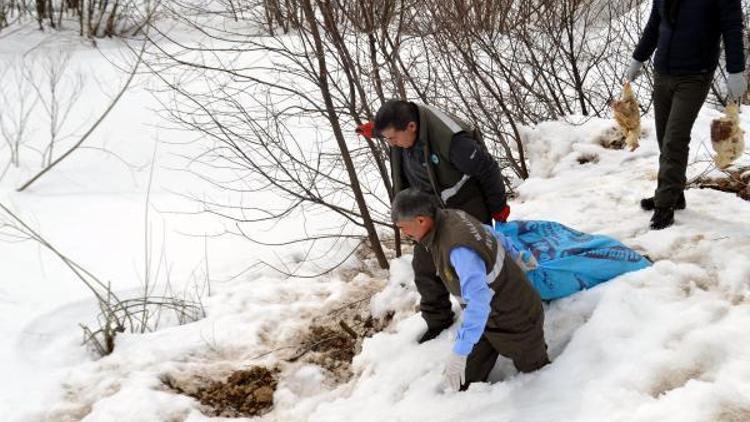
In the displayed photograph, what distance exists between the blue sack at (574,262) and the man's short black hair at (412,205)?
783 mm

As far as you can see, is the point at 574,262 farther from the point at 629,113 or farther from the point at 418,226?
the point at 629,113

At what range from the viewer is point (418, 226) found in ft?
8.87

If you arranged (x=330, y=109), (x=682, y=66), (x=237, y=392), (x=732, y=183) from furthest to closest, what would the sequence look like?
(x=330, y=109), (x=732, y=183), (x=237, y=392), (x=682, y=66)

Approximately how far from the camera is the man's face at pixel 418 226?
2.69m

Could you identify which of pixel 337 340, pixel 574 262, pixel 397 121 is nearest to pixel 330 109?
pixel 337 340

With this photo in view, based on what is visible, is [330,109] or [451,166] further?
[330,109]

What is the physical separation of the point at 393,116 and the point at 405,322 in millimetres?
1580

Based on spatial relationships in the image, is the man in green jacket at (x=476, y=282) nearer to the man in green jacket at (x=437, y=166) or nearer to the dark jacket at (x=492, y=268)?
the dark jacket at (x=492, y=268)

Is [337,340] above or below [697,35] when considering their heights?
below

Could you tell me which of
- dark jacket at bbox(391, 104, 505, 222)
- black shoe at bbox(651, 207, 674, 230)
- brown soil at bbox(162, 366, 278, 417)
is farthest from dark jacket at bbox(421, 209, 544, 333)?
brown soil at bbox(162, 366, 278, 417)

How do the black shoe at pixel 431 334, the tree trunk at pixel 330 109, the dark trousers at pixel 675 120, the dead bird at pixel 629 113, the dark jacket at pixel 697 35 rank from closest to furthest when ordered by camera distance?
the dark jacket at pixel 697 35 → the dark trousers at pixel 675 120 → the black shoe at pixel 431 334 → the dead bird at pixel 629 113 → the tree trunk at pixel 330 109

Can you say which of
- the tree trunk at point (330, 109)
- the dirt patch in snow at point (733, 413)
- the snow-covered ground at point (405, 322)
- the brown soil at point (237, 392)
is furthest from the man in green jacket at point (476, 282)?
the tree trunk at point (330, 109)

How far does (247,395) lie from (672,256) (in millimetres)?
2859

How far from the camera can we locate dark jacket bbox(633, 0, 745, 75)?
339 cm
